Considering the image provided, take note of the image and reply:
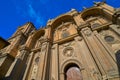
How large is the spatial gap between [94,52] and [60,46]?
19.4 feet

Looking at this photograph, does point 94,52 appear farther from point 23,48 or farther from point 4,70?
point 23,48

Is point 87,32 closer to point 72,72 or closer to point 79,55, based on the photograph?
point 79,55

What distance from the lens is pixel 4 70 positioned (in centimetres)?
1161

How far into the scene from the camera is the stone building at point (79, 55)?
8.63 meters

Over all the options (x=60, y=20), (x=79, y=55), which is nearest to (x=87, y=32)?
(x=79, y=55)

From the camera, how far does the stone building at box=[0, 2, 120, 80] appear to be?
8.63m

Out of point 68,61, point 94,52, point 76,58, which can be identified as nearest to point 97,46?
point 94,52

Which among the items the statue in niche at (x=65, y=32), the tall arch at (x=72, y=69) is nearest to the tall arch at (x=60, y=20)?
the statue in niche at (x=65, y=32)

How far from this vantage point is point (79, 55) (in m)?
11.6

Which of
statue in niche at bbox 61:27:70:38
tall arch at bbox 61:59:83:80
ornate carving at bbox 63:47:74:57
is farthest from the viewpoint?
statue in niche at bbox 61:27:70:38

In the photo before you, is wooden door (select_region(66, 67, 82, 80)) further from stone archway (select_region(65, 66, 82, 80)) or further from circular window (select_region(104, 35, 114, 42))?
circular window (select_region(104, 35, 114, 42))

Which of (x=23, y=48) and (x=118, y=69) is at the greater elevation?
(x=23, y=48)

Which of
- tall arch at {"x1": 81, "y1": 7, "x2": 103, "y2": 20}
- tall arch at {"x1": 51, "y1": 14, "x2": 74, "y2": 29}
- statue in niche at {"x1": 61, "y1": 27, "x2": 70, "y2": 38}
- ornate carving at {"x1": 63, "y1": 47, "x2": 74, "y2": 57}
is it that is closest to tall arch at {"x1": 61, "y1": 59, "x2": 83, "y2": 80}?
ornate carving at {"x1": 63, "y1": 47, "x2": 74, "y2": 57}

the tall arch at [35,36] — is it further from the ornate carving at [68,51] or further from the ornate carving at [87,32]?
the ornate carving at [87,32]
